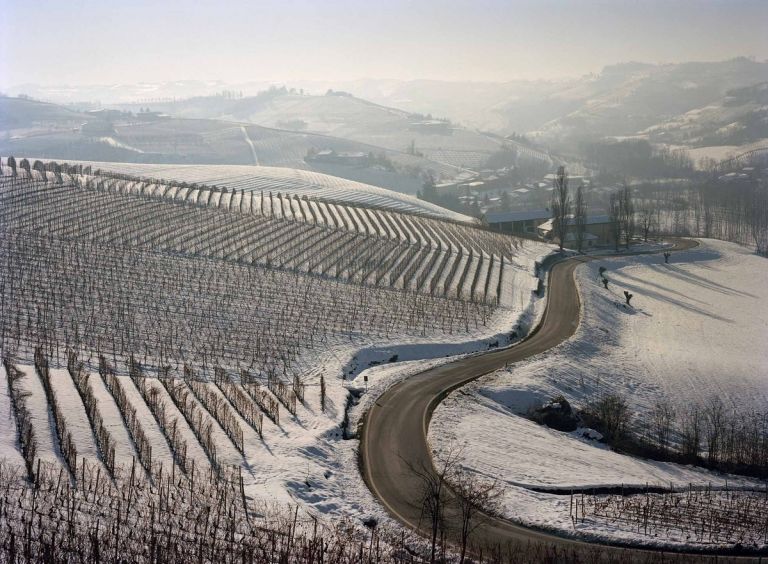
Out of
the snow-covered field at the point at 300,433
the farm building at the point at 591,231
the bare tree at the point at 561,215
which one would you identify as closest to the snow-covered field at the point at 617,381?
the snow-covered field at the point at 300,433

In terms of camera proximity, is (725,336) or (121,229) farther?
(121,229)

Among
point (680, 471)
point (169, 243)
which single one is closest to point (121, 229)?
point (169, 243)

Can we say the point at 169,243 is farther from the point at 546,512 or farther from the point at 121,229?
the point at 546,512

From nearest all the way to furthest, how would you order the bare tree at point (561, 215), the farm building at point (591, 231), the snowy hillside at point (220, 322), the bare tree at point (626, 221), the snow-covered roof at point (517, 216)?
the snowy hillside at point (220, 322) → the bare tree at point (561, 215) → the bare tree at point (626, 221) → the farm building at point (591, 231) → the snow-covered roof at point (517, 216)

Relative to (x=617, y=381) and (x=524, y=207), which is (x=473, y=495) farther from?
(x=524, y=207)

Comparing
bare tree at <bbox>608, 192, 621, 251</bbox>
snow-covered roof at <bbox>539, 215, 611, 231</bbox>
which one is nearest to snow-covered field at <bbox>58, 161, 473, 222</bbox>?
snow-covered roof at <bbox>539, 215, 611, 231</bbox>

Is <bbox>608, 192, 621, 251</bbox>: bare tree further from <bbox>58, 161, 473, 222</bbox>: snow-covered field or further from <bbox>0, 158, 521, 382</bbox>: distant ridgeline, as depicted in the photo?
<bbox>58, 161, 473, 222</bbox>: snow-covered field

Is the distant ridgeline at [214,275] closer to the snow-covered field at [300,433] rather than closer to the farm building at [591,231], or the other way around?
the snow-covered field at [300,433]
